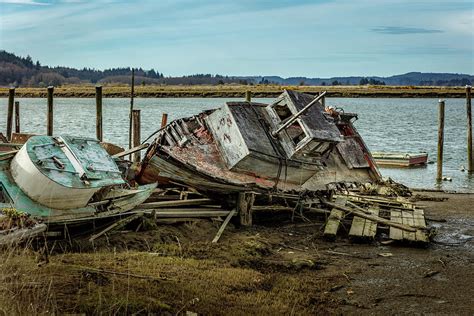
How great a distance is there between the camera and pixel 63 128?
46250mm

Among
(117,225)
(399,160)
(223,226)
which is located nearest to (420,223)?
(223,226)

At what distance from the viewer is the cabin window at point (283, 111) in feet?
50.5

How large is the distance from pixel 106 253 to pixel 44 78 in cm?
16618

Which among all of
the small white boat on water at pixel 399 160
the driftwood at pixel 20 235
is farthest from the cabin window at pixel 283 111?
the small white boat on water at pixel 399 160

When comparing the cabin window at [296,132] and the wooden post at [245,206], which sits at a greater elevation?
the cabin window at [296,132]

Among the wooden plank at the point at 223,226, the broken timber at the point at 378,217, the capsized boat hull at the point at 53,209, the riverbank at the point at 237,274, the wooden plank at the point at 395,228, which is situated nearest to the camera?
the riverbank at the point at 237,274

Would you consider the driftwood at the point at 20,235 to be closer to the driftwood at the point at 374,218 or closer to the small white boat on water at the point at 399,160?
the driftwood at the point at 374,218

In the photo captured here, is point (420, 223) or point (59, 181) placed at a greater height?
point (59, 181)

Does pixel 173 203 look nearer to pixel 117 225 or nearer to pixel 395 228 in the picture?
pixel 117 225

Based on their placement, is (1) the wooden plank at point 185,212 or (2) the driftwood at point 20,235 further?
(1) the wooden plank at point 185,212

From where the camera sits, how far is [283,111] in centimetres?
1545

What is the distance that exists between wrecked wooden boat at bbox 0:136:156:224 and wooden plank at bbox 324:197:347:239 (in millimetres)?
3987

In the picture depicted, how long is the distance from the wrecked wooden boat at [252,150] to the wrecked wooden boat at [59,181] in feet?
7.61

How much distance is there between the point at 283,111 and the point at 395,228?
3829 mm
